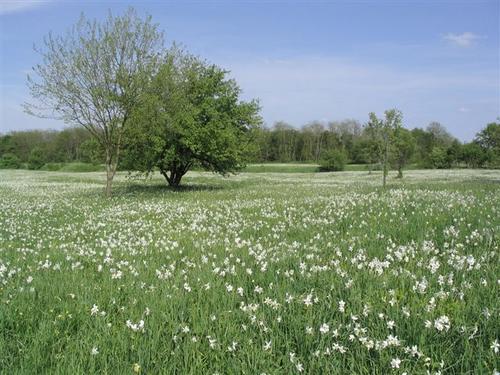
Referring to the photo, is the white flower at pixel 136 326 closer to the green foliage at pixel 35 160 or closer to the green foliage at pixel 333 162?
the green foliage at pixel 333 162

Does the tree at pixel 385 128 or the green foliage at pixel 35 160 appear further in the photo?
the green foliage at pixel 35 160

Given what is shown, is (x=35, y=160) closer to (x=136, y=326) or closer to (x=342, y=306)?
(x=136, y=326)

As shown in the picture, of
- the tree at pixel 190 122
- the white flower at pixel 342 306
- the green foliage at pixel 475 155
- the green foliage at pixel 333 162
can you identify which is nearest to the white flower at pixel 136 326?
the white flower at pixel 342 306

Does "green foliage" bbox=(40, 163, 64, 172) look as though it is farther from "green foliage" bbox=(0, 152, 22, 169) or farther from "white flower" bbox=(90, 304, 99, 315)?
"white flower" bbox=(90, 304, 99, 315)

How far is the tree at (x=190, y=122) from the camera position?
2508 centimetres

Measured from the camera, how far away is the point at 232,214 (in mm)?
13242

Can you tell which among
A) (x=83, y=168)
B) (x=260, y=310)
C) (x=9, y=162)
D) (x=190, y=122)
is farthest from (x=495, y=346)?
(x=9, y=162)

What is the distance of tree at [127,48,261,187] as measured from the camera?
82.3 ft

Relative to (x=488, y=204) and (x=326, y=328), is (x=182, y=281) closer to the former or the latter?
(x=326, y=328)

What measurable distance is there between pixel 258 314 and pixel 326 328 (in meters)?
0.92

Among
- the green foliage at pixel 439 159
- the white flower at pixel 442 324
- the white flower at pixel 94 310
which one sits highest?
the green foliage at pixel 439 159


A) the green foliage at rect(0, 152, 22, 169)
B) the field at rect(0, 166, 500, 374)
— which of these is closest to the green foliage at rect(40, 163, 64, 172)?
the green foliage at rect(0, 152, 22, 169)

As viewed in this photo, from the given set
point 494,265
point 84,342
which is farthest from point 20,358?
point 494,265

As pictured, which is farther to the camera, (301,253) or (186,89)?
(186,89)
